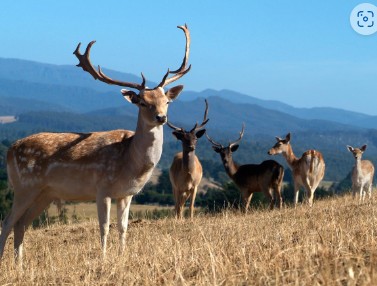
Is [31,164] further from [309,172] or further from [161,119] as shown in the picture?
[309,172]

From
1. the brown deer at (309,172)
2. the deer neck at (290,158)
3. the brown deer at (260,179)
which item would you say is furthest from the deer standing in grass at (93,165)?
the deer neck at (290,158)

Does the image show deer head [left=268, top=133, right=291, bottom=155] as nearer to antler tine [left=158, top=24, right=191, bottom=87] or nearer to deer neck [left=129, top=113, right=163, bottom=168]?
antler tine [left=158, top=24, right=191, bottom=87]

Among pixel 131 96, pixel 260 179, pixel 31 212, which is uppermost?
pixel 131 96

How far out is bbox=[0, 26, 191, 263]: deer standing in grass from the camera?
8734 millimetres

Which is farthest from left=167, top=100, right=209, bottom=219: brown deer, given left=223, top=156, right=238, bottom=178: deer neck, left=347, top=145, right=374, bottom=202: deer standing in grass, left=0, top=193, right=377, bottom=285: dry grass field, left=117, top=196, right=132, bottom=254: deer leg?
left=0, top=193, right=377, bottom=285: dry grass field

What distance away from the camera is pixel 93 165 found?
29.3ft

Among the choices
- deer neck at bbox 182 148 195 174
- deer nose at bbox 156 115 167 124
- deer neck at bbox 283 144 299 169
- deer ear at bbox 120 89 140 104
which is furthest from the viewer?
deer neck at bbox 283 144 299 169

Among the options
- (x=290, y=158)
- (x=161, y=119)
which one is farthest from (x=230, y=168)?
(x=161, y=119)

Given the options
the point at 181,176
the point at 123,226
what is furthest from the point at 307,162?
the point at 123,226

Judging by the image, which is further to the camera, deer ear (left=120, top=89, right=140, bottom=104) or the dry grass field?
deer ear (left=120, top=89, right=140, bottom=104)

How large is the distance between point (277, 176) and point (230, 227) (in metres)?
8.84

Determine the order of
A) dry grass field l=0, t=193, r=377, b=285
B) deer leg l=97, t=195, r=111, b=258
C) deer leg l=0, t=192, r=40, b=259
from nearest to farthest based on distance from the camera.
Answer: dry grass field l=0, t=193, r=377, b=285 → deer leg l=97, t=195, r=111, b=258 → deer leg l=0, t=192, r=40, b=259

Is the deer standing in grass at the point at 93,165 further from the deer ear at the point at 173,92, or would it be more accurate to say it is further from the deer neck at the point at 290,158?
the deer neck at the point at 290,158

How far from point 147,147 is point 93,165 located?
0.71 metres
